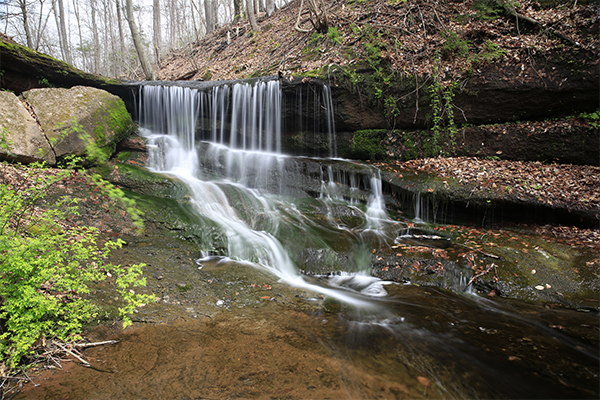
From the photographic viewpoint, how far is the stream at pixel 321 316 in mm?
2975

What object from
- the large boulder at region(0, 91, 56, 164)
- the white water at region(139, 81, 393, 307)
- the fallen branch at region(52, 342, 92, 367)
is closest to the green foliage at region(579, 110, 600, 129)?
the white water at region(139, 81, 393, 307)

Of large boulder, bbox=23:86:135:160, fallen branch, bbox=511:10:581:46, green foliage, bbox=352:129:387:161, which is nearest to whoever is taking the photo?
large boulder, bbox=23:86:135:160

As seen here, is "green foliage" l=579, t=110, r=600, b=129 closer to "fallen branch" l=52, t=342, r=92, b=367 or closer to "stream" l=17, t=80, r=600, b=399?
"stream" l=17, t=80, r=600, b=399

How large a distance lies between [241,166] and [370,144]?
4409 millimetres

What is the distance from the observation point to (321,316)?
14.3 feet

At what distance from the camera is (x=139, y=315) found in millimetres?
3900

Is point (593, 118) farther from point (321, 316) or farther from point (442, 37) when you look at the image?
point (321, 316)

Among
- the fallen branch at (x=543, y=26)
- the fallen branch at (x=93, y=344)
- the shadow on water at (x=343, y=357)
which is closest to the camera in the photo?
the shadow on water at (x=343, y=357)

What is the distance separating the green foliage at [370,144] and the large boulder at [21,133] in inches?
336

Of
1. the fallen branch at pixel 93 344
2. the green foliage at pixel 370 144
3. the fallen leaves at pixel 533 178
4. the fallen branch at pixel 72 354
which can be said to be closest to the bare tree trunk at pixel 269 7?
the green foliage at pixel 370 144

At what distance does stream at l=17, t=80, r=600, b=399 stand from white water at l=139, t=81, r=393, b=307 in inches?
2.3

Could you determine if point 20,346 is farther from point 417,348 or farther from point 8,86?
point 8,86

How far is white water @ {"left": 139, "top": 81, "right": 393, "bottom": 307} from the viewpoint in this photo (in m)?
6.39

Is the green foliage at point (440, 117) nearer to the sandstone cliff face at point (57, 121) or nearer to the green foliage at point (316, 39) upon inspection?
the green foliage at point (316, 39)
